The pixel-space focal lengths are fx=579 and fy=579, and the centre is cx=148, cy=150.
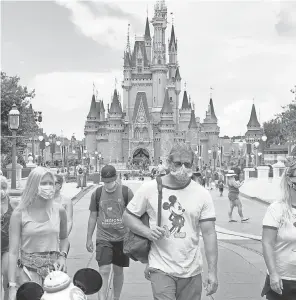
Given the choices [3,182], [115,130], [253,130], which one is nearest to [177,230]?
[3,182]

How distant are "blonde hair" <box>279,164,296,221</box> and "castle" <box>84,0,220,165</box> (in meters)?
96.9

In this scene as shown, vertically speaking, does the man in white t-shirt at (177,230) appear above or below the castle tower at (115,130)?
below

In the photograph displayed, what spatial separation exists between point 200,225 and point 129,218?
1.74ft

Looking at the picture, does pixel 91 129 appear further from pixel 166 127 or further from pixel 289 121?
pixel 289 121

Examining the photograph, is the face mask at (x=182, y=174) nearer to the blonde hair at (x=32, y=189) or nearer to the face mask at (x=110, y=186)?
the blonde hair at (x=32, y=189)

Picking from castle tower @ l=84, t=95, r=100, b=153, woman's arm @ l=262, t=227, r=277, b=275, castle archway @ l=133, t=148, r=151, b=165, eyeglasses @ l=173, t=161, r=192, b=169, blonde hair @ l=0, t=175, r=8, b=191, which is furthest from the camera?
castle tower @ l=84, t=95, r=100, b=153

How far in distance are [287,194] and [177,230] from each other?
822 mm

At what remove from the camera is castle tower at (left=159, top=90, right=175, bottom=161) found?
103562 millimetres

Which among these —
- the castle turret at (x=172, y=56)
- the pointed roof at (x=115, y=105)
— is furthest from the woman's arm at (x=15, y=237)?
the castle turret at (x=172, y=56)

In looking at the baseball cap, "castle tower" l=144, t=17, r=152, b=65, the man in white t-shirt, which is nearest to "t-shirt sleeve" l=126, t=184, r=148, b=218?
the man in white t-shirt

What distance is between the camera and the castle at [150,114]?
344 feet

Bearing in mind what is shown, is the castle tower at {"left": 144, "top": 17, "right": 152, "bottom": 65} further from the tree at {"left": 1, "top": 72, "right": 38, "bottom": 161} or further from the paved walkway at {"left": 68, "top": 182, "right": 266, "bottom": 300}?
the paved walkway at {"left": 68, "top": 182, "right": 266, "bottom": 300}

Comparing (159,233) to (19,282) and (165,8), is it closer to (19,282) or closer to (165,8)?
(19,282)

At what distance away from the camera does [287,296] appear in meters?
4.06
